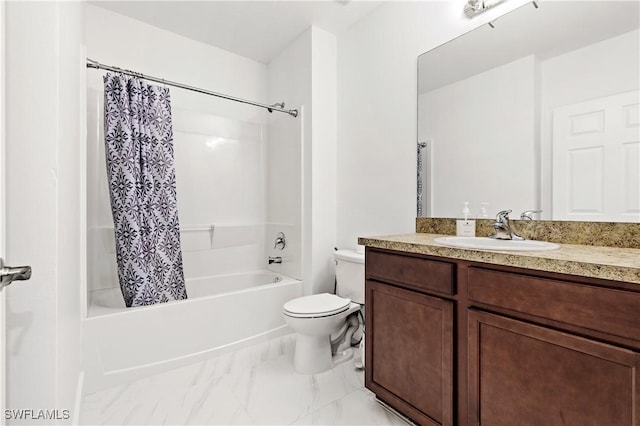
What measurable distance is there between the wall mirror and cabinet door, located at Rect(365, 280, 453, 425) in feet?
2.28

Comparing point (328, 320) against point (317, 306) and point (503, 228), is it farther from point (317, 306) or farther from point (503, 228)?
point (503, 228)

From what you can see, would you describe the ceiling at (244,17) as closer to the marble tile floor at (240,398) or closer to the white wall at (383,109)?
the white wall at (383,109)

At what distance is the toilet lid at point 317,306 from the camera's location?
1.84m

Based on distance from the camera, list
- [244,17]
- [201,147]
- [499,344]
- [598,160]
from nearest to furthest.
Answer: [499,344] → [598,160] → [244,17] → [201,147]

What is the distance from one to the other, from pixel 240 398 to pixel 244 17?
8.58ft

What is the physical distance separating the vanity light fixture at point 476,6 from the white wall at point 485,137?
353 millimetres

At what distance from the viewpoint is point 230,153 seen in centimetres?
290

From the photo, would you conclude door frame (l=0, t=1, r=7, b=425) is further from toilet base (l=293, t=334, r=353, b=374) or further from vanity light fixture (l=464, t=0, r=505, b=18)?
vanity light fixture (l=464, t=0, r=505, b=18)

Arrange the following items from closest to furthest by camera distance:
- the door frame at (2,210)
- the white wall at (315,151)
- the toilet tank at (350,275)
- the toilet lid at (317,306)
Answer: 1. the door frame at (2,210)
2. the toilet lid at (317,306)
3. the toilet tank at (350,275)
4. the white wall at (315,151)

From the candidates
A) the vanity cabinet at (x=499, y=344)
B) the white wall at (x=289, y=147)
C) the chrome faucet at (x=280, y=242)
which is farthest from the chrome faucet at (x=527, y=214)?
the chrome faucet at (x=280, y=242)

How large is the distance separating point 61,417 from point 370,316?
1.22 m

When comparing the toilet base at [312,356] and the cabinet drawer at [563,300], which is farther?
the toilet base at [312,356]

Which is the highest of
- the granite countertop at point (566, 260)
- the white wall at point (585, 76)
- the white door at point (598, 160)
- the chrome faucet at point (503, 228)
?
the white wall at point (585, 76)

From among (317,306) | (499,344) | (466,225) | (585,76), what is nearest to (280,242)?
(317,306)
